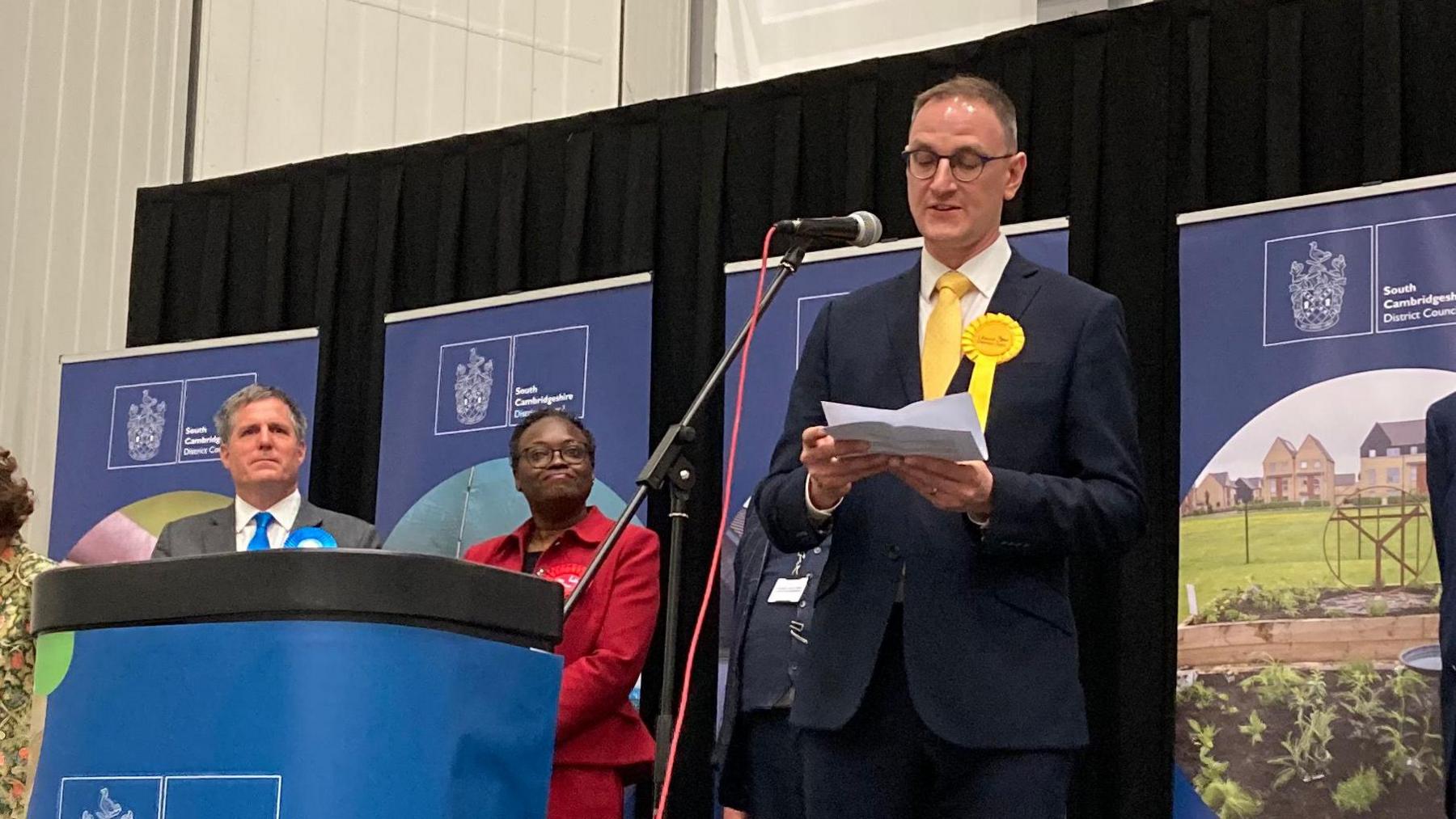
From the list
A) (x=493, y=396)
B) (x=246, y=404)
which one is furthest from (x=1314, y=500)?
(x=246, y=404)

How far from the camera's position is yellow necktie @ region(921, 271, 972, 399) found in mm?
2314

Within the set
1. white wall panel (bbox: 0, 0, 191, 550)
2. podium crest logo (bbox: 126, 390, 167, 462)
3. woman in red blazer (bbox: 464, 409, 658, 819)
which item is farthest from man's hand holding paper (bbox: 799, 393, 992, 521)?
white wall panel (bbox: 0, 0, 191, 550)

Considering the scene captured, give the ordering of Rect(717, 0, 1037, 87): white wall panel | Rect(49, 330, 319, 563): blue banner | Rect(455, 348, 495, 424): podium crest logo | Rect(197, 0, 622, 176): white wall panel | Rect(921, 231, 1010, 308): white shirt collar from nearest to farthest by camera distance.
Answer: Rect(921, 231, 1010, 308): white shirt collar < Rect(455, 348, 495, 424): podium crest logo < Rect(49, 330, 319, 563): blue banner < Rect(717, 0, 1037, 87): white wall panel < Rect(197, 0, 622, 176): white wall panel

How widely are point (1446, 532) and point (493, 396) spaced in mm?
2807

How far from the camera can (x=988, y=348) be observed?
2295 mm

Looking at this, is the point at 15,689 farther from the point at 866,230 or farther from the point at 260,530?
the point at 866,230

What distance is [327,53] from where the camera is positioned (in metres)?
6.58

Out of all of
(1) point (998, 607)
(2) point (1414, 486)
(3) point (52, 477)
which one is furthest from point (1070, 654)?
(3) point (52, 477)

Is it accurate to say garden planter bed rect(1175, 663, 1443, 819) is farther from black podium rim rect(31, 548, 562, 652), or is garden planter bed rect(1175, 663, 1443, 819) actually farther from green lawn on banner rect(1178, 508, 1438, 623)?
black podium rim rect(31, 548, 562, 652)

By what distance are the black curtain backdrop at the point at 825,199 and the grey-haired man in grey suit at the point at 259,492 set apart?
36.8 inches

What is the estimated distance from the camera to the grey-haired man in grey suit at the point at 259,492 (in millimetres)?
4270

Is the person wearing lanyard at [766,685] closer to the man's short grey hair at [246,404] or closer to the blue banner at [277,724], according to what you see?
the man's short grey hair at [246,404]

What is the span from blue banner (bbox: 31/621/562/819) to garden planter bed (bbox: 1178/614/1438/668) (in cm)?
213

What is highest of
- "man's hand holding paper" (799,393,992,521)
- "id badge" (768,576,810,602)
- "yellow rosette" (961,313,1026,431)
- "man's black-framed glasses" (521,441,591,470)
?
"man's black-framed glasses" (521,441,591,470)
